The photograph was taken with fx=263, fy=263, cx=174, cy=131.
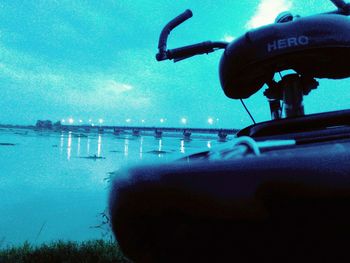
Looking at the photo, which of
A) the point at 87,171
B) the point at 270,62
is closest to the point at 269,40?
the point at 270,62

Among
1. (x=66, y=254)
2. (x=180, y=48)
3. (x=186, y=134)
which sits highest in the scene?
(x=186, y=134)

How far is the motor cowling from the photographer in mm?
1115

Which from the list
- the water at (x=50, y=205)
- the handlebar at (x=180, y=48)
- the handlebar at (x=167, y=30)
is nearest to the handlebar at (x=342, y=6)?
the handlebar at (x=180, y=48)

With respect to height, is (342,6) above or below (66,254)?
above

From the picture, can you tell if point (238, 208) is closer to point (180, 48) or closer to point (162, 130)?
point (180, 48)

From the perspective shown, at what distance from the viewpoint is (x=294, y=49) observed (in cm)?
112

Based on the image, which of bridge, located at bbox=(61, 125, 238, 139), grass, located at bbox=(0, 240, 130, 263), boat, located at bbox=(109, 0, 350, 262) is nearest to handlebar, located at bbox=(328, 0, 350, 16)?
boat, located at bbox=(109, 0, 350, 262)

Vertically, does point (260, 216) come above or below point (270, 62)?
below

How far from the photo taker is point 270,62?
120 cm

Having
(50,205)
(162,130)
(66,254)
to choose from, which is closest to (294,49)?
(66,254)

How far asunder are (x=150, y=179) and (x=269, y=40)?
94 centimetres

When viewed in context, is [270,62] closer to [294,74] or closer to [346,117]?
[294,74]

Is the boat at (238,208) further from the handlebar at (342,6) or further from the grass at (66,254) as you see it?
the grass at (66,254)

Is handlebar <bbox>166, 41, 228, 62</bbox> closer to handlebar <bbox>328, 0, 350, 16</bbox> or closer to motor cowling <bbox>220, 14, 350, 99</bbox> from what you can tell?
motor cowling <bbox>220, 14, 350, 99</bbox>
